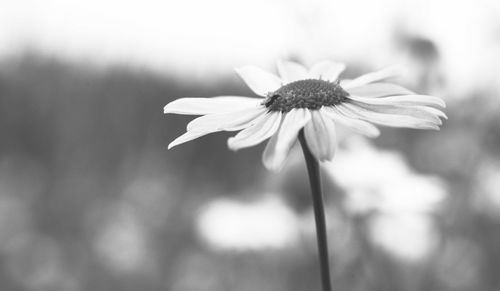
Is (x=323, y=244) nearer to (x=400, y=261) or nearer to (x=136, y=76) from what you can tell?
(x=400, y=261)

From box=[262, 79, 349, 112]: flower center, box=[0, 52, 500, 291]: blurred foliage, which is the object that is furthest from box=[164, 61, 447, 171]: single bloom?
box=[0, 52, 500, 291]: blurred foliage

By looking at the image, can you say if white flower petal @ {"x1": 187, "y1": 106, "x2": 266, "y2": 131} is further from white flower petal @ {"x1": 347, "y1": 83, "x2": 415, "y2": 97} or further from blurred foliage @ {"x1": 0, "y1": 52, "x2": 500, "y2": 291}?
blurred foliage @ {"x1": 0, "y1": 52, "x2": 500, "y2": 291}

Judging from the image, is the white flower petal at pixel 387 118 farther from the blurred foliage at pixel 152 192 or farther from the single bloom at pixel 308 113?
the blurred foliage at pixel 152 192

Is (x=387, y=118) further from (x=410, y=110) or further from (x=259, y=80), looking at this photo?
(x=259, y=80)

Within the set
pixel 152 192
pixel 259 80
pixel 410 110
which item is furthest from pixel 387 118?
pixel 152 192

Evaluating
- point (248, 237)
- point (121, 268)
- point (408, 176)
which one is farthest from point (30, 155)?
point (408, 176)

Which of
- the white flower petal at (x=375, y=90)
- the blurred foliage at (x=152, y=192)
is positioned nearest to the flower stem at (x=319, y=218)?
the white flower petal at (x=375, y=90)
